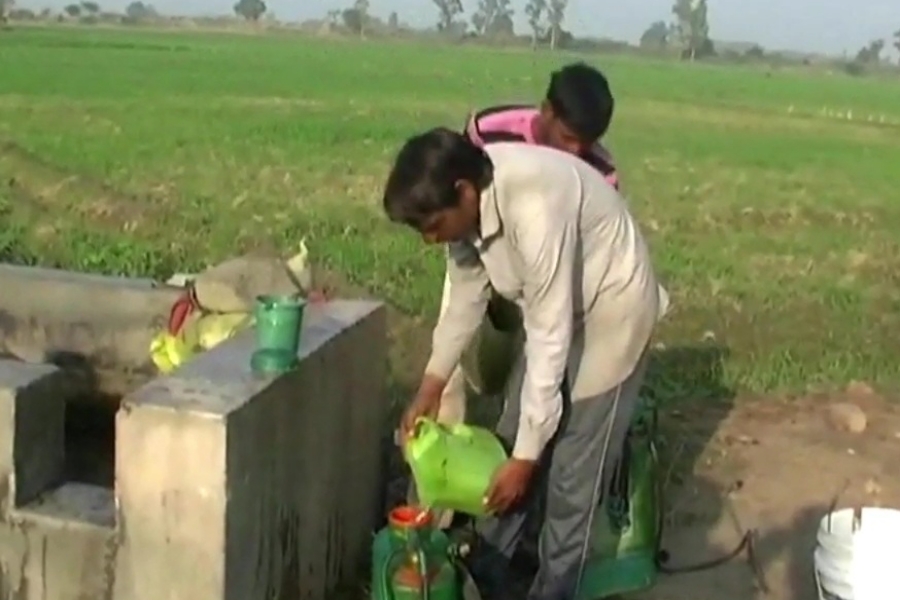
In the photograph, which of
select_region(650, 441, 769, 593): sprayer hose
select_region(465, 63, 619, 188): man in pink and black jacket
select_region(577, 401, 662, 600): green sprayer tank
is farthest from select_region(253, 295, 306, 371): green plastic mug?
select_region(650, 441, 769, 593): sprayer hose

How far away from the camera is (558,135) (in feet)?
13.8

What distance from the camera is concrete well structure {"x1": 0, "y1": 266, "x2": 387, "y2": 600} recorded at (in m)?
3.13

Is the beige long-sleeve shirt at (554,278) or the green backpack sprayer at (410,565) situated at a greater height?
the beige long-sleeve shirt at (554,278)

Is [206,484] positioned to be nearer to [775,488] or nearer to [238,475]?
[238,475]

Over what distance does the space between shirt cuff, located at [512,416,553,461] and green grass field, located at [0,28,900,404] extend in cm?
346

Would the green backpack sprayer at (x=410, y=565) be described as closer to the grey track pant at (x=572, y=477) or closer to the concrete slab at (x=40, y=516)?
the grey track pant at (x=572, y=477)

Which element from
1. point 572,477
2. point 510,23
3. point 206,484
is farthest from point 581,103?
point 510,23

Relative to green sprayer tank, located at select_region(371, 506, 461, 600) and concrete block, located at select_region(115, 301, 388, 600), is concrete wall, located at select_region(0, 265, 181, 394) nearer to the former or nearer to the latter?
concrete block, located at select_region(115, 301, 388, 600)

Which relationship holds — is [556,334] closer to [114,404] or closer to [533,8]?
[114,404]

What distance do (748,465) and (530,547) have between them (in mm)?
1767

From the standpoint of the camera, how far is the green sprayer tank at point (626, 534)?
3.98 meters

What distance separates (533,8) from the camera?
3349 inches

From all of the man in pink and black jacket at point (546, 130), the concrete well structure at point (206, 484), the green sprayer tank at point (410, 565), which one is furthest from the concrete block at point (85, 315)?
the green sprayer tank at point (410, 565)

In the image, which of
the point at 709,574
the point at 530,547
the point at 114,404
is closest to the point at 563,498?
the point at 530,547
